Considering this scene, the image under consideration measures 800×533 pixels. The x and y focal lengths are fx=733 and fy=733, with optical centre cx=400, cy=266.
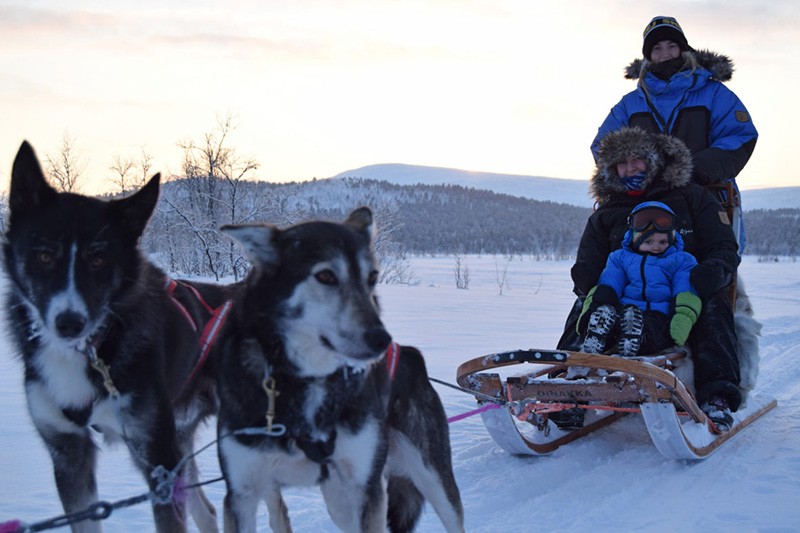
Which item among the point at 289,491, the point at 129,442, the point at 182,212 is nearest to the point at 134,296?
the point at 129,442

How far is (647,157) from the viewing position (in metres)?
5.55

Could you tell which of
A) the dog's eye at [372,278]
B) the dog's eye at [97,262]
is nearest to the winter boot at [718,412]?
the dog's eye at [372,278]

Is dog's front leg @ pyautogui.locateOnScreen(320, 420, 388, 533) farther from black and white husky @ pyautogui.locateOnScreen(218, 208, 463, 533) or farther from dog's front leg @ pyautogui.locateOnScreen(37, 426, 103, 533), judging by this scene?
dog's front leg @ pyautogui.locateOnScreen(37, 426, 103, 533)

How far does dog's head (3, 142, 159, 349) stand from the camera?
249 centimetres

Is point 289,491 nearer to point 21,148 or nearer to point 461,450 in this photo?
point 461,450

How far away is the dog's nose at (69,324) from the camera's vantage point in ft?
7.91

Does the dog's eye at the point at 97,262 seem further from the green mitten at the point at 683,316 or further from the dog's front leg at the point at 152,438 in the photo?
the green mitten at the point at 683,316

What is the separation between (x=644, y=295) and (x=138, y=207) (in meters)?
3.60

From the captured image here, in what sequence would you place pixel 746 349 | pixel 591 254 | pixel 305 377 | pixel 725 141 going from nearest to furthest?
pixel 305 377, pixel 746 349, pixel 591 254, pixel 725 141

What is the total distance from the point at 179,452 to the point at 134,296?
623 mm

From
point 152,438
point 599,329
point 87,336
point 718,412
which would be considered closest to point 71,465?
point 152,438

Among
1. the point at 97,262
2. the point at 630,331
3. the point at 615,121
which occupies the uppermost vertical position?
the point at 615,121

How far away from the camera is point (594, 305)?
508 centimetres

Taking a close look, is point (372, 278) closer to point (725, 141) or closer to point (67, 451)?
point (67, 451)
